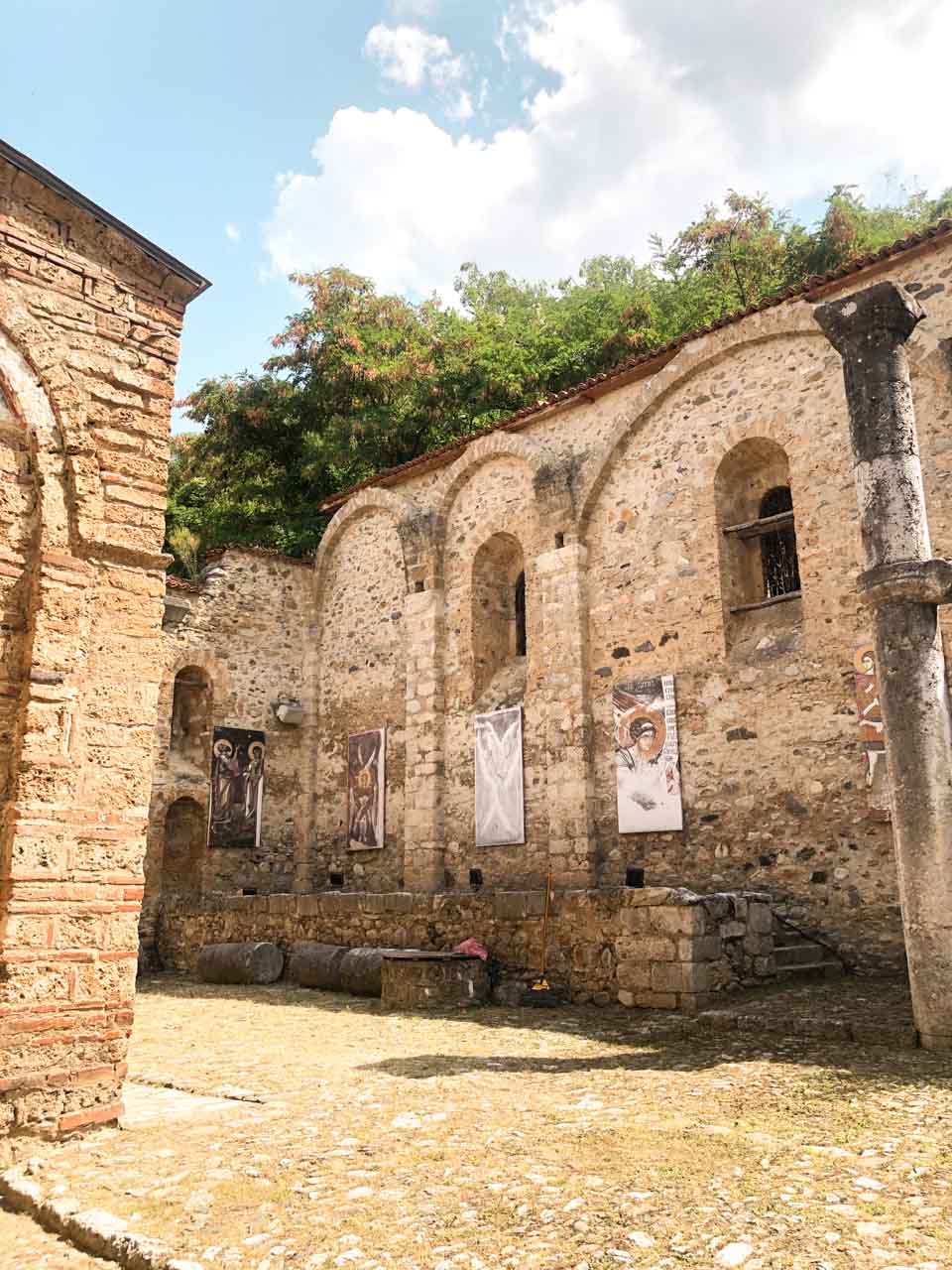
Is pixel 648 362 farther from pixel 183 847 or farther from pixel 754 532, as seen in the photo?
pixel 183 847

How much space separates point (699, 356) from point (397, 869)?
26.8 feet

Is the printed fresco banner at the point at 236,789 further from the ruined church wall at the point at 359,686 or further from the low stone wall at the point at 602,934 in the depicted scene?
the low stone wall at the point at 602,934

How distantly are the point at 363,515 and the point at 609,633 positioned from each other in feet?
19.4

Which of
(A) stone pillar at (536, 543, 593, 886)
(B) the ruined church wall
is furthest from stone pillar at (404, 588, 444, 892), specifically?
(A) stone pillar at (536, 543, 593, 886)

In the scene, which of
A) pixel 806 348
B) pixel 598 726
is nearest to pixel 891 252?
pixel 806 348

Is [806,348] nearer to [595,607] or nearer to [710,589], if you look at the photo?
[710,589]

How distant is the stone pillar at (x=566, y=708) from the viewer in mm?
11688

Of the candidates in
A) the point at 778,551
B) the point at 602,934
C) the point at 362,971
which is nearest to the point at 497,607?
the point at 778,551

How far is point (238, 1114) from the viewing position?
4.88 metres

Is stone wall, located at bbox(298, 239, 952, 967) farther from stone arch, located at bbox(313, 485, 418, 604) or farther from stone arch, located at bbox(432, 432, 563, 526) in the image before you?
stone arch, located at bbox(313, 485, 418, 604)

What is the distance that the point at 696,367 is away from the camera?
11.7 meters

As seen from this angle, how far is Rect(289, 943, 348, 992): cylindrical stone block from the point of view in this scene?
34.1ft

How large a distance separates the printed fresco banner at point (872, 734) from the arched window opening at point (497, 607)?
5301mm

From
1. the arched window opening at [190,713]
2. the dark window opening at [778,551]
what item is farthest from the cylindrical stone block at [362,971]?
the dark window opening at [778,551]
